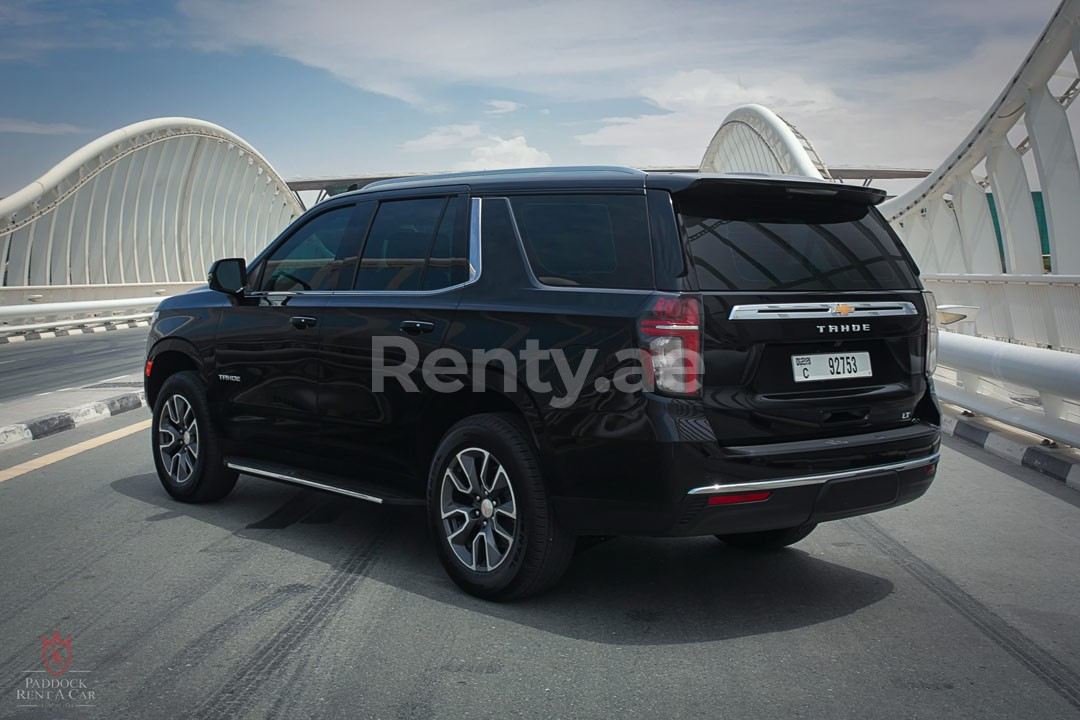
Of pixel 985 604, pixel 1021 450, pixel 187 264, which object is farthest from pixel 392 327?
pixel 187 264

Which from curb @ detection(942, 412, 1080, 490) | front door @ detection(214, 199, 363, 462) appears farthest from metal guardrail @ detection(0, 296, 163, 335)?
curb @ detection(942, 412, 1080, 490)

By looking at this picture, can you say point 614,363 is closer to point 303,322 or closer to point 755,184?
point 755,184

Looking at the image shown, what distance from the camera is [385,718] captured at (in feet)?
10.9

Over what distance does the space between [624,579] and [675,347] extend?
138 centimetres

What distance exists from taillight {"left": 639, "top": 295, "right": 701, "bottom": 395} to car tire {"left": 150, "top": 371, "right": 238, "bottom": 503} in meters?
3.23

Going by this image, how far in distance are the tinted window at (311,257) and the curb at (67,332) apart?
16991 mm

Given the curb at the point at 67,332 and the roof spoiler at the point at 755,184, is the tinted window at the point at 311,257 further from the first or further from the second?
the curb at the point at 67,332

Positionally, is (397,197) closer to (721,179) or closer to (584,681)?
(721,179)

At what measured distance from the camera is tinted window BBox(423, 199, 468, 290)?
16.1 feet

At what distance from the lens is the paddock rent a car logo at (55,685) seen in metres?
3.46

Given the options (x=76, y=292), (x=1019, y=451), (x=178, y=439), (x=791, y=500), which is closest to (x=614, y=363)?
(x=791, y=500)

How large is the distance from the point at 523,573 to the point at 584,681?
0.82 metres

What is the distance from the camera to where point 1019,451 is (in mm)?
8070

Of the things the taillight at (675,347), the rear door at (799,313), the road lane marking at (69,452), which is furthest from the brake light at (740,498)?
the road lane marking at (69,452)
